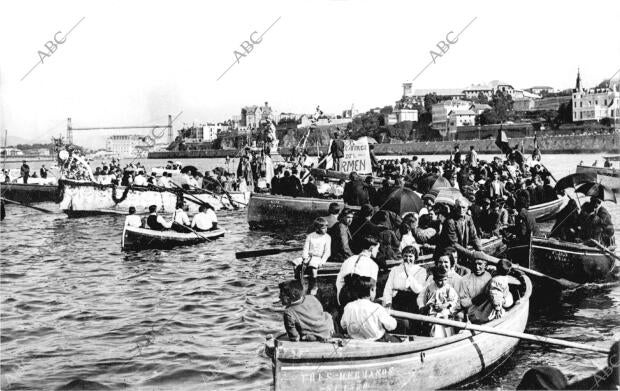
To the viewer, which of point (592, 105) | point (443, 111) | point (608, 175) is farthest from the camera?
point (443, 111)

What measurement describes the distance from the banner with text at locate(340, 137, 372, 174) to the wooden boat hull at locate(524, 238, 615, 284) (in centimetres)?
1310

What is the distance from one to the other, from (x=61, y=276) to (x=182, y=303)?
17.8 feet

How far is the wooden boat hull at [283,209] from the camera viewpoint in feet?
85.2

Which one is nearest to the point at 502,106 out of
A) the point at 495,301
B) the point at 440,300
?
the point at 495,301

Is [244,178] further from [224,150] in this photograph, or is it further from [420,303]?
[224,150]

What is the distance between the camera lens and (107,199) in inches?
1248

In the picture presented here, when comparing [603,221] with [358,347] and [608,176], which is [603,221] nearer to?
[358,347]

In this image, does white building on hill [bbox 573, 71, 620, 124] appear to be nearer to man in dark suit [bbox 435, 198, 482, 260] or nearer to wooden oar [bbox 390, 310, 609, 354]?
man in dark suit [bbox 435, 198, 482, 260]

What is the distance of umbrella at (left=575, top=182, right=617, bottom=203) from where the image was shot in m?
16.2

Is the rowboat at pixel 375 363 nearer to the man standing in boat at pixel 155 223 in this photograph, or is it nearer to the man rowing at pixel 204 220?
the man standing in boat at pixel 155 223

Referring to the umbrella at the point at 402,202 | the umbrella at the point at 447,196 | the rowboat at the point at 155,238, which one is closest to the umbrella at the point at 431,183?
the umbrella at the point at 447,196

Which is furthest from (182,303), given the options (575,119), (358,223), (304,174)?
(575,119)

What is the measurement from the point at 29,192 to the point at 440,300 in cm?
3543

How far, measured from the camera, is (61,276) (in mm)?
18688
